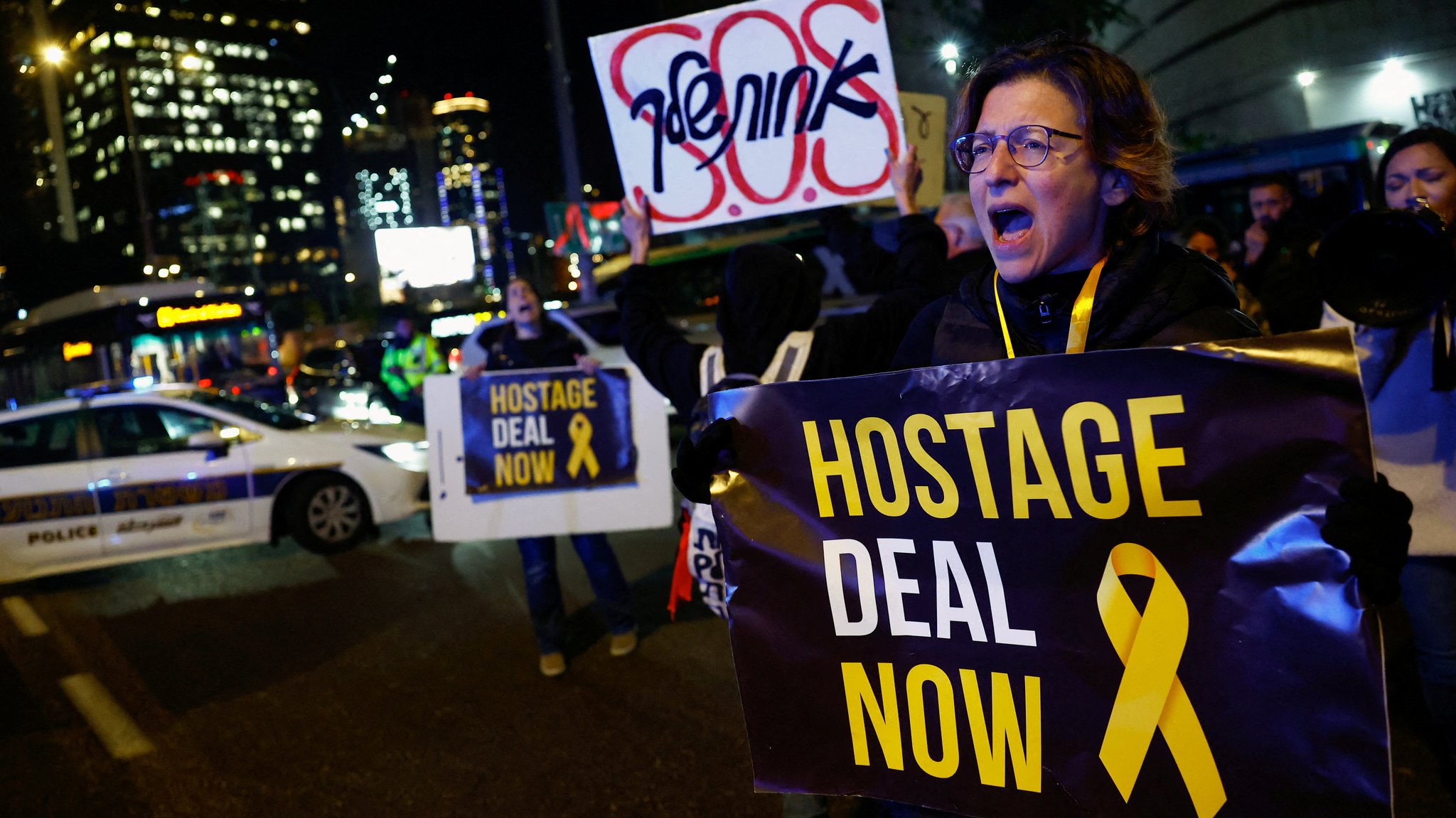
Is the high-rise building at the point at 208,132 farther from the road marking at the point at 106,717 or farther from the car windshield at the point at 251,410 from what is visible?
the road marking at the point at 106,717

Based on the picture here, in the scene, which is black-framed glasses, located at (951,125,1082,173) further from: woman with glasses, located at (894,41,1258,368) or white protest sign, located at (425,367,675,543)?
white protest sign, located at (425,367,675,543)

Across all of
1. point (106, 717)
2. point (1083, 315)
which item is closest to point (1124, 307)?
point (1083, 315)

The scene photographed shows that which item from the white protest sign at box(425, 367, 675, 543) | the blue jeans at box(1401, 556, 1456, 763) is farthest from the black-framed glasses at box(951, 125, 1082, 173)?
the white protest sign at box(425, 367, 675, 543)

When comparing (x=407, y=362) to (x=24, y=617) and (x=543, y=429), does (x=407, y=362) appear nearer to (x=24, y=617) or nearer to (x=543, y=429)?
(x=24, y=617)

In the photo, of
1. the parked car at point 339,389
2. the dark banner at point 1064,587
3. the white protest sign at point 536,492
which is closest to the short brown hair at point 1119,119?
the dark banner at point 1064,587

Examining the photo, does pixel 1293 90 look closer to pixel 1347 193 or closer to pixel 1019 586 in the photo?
pixel 1347 193

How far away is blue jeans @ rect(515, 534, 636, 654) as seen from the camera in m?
5.14

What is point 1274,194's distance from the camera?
5.88m

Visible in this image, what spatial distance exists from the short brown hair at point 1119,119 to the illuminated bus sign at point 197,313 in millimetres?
22177

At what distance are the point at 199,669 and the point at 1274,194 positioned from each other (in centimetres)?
666

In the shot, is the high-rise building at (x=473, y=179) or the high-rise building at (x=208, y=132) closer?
the high-rise building at (x=208, y=132)

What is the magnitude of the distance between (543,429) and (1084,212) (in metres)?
4.04

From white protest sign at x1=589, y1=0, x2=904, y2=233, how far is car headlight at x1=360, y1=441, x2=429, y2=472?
5.41 m

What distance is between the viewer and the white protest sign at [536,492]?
5.27m
